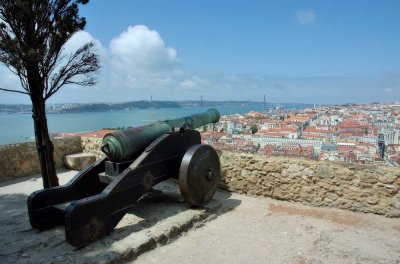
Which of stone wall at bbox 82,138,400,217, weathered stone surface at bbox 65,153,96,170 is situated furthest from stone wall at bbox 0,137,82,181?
stone wall at bbox 82,138,400,217

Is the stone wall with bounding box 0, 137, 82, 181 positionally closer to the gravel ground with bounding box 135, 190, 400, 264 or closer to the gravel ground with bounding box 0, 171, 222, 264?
the gravel ground with bounding box 0, 171, 222, 264

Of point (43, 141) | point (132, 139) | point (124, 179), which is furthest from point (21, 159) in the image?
point (124, 179)

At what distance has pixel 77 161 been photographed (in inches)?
315

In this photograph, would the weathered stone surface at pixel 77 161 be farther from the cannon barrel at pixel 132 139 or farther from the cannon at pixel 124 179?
the cannon barrel at pixel 132 139

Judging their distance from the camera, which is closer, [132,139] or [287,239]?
[287,239]

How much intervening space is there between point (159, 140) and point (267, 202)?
220 cm

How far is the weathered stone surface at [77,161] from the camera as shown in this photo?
801cm

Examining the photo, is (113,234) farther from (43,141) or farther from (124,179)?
(43,141)

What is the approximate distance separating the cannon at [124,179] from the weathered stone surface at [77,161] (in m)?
3.79

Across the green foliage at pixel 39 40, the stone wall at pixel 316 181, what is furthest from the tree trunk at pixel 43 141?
the stone wall at pixel 316 181

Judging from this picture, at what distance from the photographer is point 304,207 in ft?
16.6

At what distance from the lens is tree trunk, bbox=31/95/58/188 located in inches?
209

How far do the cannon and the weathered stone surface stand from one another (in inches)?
149

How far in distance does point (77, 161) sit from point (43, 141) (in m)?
2.67
